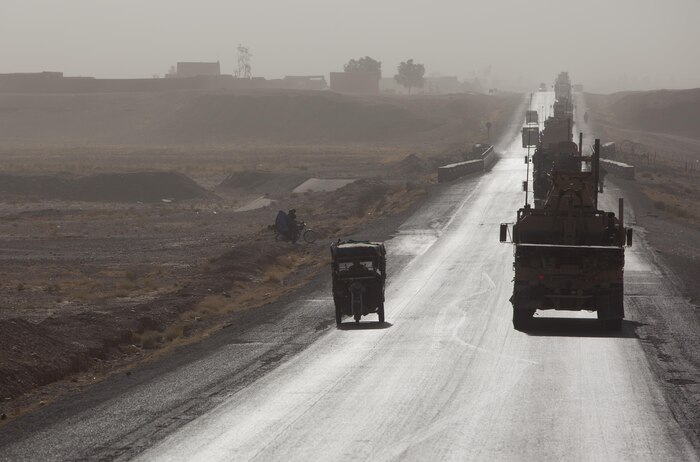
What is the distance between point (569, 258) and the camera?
1095 inches

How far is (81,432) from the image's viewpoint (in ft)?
61.7

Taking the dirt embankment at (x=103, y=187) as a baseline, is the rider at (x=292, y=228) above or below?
above

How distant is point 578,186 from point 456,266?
11.5 m

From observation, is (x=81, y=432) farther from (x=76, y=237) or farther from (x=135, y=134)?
(x=135, y=134)

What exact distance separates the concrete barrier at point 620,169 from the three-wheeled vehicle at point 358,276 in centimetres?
5378

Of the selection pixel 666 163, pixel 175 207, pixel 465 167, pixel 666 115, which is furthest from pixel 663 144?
pixel 175 207

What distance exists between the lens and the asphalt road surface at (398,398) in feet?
57.2

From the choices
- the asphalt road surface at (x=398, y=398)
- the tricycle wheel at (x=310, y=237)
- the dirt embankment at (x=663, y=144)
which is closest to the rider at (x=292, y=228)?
the tricycle wheel at (x=310, y=237)

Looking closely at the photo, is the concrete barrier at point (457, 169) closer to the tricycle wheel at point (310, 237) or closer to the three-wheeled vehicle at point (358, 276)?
the tricycle wheel at point (310, 237)

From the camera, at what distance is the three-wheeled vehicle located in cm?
2905

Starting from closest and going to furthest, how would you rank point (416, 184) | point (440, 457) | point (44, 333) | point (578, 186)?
point (440, 457)
point (44, 333)
point (578, 186)
point (416, 184)

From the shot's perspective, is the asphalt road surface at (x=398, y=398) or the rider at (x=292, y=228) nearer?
the asphalt road surface at (x=398, y=398)

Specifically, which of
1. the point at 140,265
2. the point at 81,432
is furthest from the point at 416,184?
the point at 81,432

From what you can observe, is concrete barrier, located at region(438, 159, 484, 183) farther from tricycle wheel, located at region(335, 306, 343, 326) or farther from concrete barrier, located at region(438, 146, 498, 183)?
tricycle wheel, located at region(335, 306, 343, 326)
